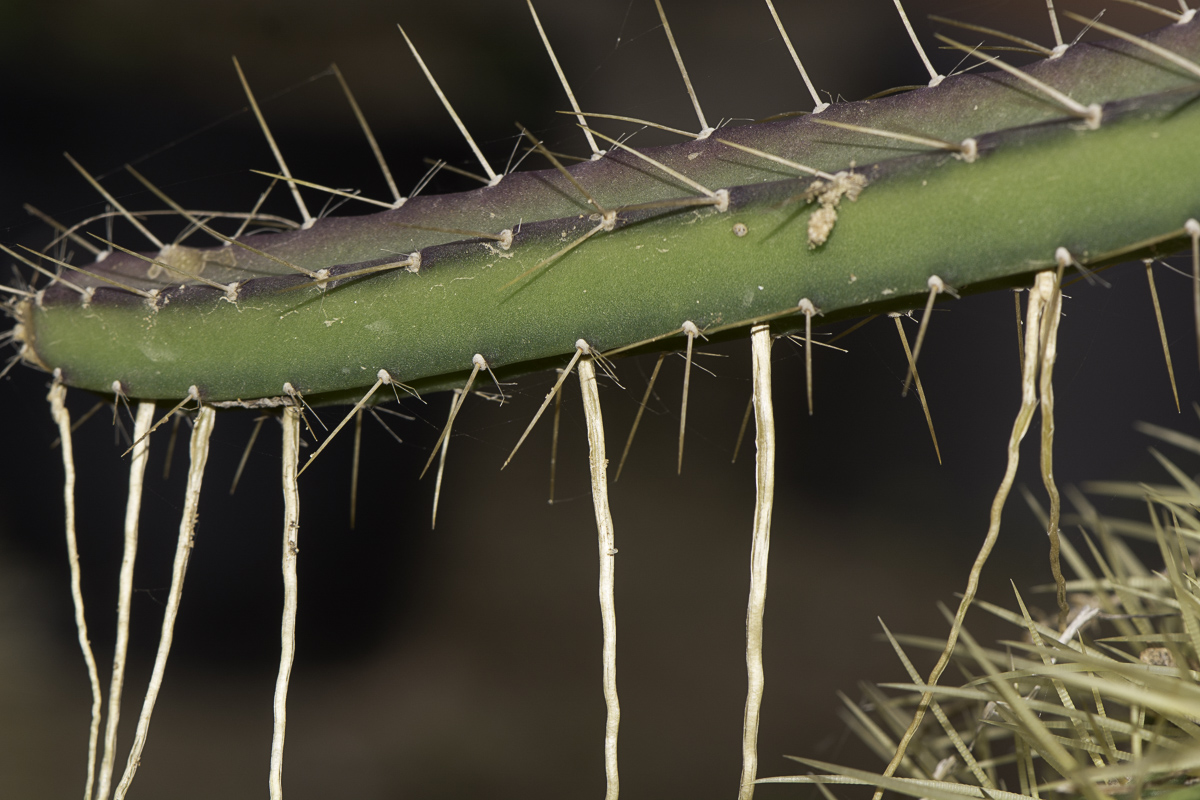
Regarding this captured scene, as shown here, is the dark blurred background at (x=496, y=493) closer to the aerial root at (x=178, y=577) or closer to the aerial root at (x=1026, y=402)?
the aerial root at (x=178, y=577)

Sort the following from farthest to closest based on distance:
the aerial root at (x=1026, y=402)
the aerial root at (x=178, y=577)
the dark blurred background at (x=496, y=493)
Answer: the dark blurred background at (x=496, y=493) → the aerial root at (x=178, y=577) → the aerial root at (x=1026, y=402)

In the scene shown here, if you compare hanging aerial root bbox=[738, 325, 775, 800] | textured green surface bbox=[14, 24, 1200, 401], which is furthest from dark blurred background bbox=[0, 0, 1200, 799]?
hanging aerial root bbox=[738, 325, 775, 800]

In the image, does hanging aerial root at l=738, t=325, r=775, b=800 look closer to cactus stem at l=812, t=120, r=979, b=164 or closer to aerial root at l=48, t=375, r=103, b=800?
cactus stem at l=812, t=120, r=979, b=164

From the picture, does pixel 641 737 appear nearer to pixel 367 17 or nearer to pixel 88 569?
pixel 88 569

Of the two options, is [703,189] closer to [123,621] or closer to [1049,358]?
[1049,358]

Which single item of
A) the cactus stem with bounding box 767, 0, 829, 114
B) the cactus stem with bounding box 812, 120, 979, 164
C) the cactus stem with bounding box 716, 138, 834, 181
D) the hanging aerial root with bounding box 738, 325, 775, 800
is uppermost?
the cactus stem with bounding box 767, 0, 829, 114

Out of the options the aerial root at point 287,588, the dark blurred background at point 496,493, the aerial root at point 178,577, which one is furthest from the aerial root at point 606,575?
the dark blurred background at point 496,493
